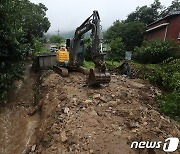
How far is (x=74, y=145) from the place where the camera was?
619cm

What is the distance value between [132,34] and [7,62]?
2323cm

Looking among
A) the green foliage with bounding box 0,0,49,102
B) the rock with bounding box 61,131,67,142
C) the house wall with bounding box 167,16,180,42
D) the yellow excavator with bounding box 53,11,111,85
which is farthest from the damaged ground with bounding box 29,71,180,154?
the house wall with bounding box 167,16,180,42

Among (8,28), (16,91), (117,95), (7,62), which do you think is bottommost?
(16,91)

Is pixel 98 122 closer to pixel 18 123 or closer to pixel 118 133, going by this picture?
pixel 118 133

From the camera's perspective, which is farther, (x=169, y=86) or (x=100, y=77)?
(x=169, y=86)

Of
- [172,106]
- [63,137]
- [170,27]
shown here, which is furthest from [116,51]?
[63,137]

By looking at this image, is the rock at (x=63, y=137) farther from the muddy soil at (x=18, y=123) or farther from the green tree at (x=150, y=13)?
the green tree at (x=150, y=13)

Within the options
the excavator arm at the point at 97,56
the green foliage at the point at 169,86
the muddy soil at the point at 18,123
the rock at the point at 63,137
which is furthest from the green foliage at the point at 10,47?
the green foliage at the point at 169,86

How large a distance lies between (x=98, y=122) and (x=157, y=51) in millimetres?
16316

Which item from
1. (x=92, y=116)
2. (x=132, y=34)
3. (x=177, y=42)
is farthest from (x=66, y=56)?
(x=132, y=34)

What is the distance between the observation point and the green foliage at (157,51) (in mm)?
21742

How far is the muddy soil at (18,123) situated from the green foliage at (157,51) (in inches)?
489

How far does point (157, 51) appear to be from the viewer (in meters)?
22.1

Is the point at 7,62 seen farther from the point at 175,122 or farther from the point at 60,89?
the point at 175,122
